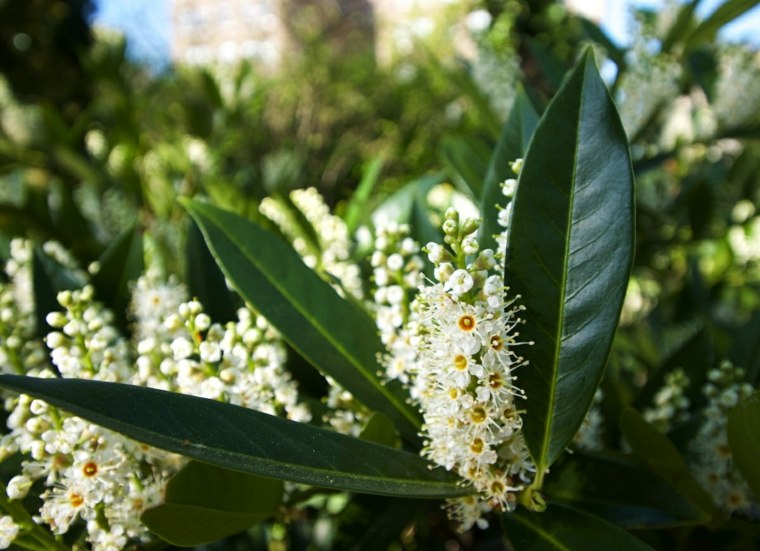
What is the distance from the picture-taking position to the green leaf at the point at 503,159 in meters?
0.72

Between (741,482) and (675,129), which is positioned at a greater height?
(675,129)

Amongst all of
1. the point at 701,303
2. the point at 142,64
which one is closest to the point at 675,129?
the point at 701,303

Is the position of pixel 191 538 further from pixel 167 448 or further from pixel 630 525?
pixel 630 525

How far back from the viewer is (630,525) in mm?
708

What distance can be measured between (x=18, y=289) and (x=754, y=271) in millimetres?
2049

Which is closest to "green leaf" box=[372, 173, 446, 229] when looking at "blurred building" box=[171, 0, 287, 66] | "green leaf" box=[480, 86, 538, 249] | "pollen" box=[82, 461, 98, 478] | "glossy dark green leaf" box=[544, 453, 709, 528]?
"green leaf" box=[480, 86, 538, 249]

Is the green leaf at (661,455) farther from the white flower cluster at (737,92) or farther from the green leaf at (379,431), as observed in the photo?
the white flower cluster at (737,92)

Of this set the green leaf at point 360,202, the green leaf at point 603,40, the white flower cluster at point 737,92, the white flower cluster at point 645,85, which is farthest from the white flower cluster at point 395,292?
the white flower cluster at point 737,92

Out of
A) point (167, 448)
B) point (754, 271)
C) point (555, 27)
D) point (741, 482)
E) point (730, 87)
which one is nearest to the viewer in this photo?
point (167, 448)

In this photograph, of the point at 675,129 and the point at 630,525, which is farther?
the point at 675,129

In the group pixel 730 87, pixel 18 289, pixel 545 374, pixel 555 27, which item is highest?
pixel 555 27

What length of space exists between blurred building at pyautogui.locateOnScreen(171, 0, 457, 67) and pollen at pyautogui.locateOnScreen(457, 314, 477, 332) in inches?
280

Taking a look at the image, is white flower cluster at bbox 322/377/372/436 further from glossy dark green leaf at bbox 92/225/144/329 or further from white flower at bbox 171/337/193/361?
glossy dark green leaf at bbox 92/225/144/329

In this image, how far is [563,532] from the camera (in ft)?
2.07
